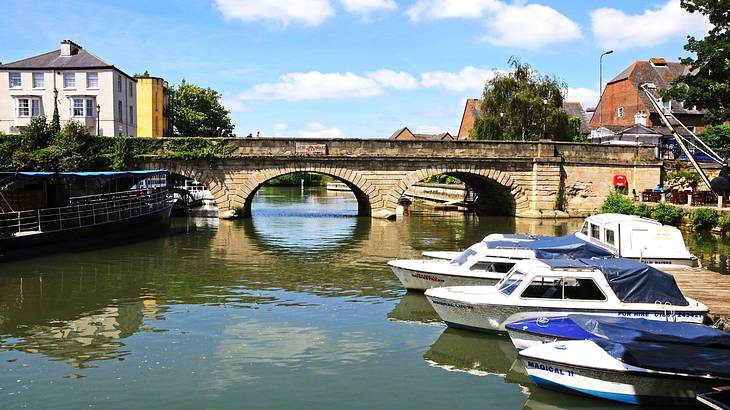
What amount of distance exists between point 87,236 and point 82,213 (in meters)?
2.16

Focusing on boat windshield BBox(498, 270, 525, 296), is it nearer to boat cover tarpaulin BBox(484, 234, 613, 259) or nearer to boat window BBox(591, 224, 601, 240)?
boat cover tarpaulin BBox(484, 234, 613, 259)

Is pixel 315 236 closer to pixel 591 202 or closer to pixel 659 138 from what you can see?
pixel 591 202

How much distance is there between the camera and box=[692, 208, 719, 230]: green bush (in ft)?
117

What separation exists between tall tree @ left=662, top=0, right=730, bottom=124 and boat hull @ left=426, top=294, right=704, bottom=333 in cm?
2314

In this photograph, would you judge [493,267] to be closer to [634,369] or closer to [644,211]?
[634,369]

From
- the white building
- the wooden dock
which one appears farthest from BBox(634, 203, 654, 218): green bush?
the white building

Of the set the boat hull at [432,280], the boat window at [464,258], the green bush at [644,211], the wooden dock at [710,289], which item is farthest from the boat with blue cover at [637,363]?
the green bush at [644,211]

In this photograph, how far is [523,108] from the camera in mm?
57750

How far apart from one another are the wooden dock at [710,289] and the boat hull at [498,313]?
553 millimetres

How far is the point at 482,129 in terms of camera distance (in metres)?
60.3

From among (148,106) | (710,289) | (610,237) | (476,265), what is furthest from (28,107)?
(710,289)

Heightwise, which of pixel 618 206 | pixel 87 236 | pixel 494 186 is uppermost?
pixel 494 186

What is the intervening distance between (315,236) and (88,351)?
22783mm

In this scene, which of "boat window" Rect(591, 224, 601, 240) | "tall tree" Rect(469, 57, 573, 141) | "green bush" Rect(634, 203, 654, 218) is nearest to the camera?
"boat window" Rect(591, 224, 601, 240)
